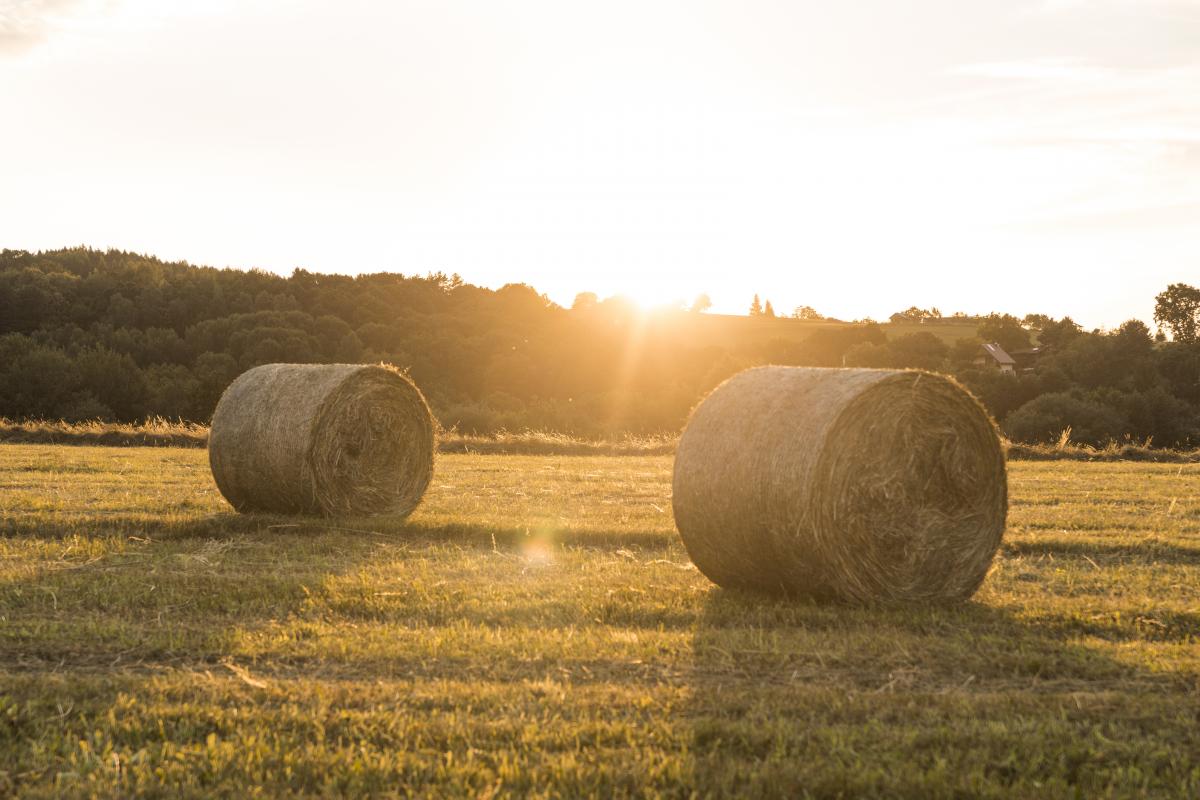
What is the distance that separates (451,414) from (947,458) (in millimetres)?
33619

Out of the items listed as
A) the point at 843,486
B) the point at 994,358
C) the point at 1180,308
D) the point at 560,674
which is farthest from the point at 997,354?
the point at 560,674

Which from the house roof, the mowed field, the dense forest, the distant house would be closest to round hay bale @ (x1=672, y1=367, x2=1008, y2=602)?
the mowed field

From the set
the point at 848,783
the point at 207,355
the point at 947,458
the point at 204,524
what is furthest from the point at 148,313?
the point at 848,783

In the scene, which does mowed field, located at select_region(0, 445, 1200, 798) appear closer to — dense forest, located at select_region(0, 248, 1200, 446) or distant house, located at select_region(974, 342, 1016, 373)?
dense forest, located at select_region(0, 248, 1200, 446)

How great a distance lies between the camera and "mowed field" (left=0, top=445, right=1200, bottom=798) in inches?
196

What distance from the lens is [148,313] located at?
2095 inches

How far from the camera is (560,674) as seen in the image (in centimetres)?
647

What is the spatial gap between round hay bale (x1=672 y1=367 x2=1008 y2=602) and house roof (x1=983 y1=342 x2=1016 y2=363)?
2131 inches

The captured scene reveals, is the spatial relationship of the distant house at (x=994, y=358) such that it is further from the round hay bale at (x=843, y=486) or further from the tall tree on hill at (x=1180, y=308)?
the round hay bale at (x=843, y=486)

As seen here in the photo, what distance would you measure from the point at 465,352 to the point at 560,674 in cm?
4587

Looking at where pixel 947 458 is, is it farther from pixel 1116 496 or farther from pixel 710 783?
pixel 1116 496

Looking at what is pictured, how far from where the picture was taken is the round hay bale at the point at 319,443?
13.6 metres

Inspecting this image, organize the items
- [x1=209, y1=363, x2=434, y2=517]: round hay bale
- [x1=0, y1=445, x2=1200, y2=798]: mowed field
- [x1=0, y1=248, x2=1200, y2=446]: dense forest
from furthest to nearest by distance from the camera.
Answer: [x1=0, y1=248, x2=1200, y2=446]: dense forest
[x1=209, y1=363, x2=434, y2=517]: round hay bale
[x1=0, y1=445, x2=1200, y2=798]: mowed field

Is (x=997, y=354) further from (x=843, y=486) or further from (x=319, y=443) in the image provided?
(x=843, y=486)
